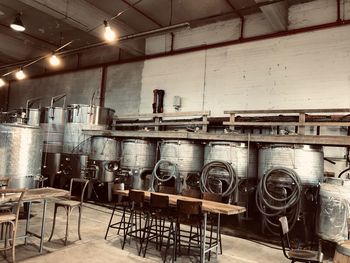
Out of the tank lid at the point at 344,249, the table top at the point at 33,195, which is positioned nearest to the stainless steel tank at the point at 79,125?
the table top at the point at 33,195

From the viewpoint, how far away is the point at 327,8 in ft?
24.0

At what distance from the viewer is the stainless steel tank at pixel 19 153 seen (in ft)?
19.0

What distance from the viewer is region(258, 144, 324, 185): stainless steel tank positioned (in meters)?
5.59

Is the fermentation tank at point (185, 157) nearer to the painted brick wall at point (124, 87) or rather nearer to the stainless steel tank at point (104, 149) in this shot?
the stainless steel tank at point (104, 149)

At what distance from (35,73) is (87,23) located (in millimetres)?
7349

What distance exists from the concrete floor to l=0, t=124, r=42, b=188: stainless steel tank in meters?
0.88

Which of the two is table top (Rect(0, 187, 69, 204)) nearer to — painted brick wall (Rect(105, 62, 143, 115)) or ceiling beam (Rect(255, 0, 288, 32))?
ceiling beam (Rect(255, 0, 288, 32))

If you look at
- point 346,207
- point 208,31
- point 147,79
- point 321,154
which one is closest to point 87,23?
point 147,79

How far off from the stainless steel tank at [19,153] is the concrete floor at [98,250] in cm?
88

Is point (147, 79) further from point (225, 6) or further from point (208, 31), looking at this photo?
point (225, 6)

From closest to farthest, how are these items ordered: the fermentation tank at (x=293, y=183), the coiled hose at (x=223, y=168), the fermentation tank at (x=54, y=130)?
the fermentation tank at (x=293, y=183) → the coiled hose at (x=223, y=168) → the fermentation tank at (x=54, y=130)

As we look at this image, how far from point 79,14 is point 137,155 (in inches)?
161

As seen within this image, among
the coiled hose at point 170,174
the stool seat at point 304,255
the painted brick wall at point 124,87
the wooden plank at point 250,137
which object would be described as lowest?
the stool seat at point 304,255

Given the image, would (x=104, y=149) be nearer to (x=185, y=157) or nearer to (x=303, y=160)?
(x=185, y=157)
